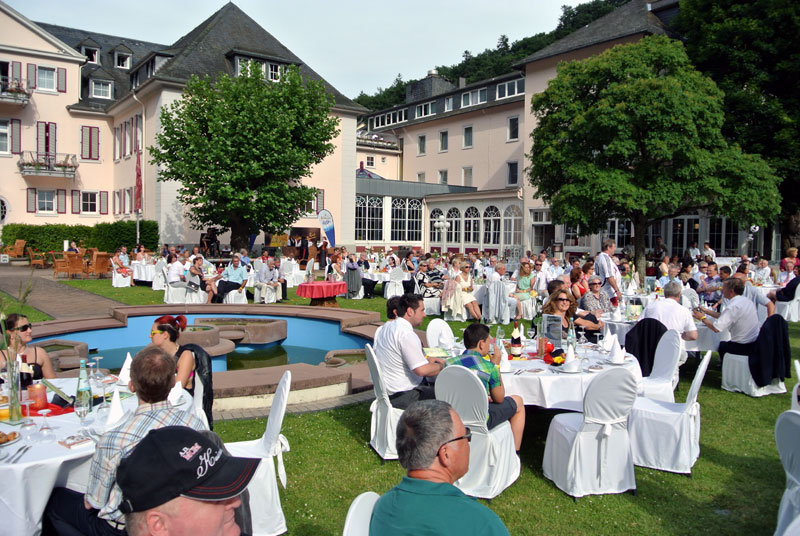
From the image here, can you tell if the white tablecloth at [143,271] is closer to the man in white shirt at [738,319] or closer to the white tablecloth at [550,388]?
the white tablecloth at [550,388]

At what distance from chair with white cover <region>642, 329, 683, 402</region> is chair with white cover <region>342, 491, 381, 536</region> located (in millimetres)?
4189

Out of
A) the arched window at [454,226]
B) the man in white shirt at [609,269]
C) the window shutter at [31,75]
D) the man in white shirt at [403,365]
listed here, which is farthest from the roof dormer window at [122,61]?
the man in white shirt at [403,365]

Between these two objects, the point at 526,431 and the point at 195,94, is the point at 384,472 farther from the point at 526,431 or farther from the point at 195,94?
the point at 195,94

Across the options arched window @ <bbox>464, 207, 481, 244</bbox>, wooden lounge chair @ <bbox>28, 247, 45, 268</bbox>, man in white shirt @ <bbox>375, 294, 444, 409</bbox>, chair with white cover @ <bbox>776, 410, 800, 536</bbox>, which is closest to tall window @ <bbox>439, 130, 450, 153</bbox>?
arched window @ <bbox>464, 207, 481, 244</bbox>

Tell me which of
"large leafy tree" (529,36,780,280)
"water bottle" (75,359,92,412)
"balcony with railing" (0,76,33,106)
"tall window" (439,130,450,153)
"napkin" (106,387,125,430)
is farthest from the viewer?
"tall window" (439,130,450,153)

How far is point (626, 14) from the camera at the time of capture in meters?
31.2

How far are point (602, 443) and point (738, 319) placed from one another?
4.02 meters

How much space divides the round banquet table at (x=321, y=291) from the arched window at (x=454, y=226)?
2415 centimetres

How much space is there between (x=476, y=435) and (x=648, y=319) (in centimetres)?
337

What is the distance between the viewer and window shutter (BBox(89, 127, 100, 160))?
3481 centimetres

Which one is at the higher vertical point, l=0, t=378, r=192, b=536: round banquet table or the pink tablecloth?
the pink tablecloth

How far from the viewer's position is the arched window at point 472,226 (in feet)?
122

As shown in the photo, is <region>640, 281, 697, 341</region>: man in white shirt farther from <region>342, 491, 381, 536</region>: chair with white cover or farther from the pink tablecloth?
the pink tablecloth

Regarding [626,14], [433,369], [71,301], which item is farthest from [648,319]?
[626,14]
